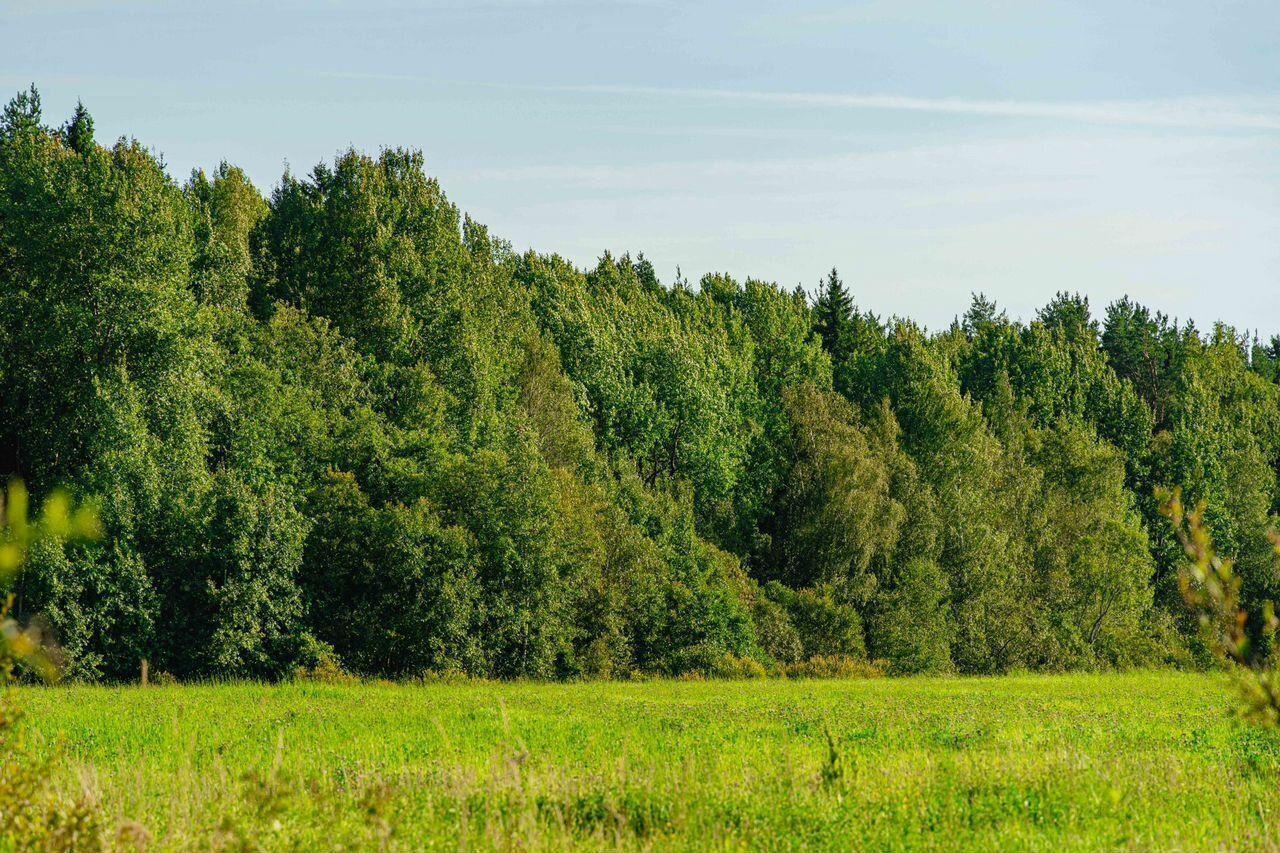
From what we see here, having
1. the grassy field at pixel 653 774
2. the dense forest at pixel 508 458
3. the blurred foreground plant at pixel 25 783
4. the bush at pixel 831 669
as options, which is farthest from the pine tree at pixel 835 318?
the blurred foreground plant at pixel 25 783

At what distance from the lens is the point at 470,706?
1248 inches

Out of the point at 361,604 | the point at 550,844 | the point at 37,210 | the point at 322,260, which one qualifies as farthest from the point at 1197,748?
the point at 322,260

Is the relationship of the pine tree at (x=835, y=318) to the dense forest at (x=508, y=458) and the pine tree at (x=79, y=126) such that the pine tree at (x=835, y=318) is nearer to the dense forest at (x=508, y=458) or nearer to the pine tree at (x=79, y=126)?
the dense forest at (x=508, y=458)

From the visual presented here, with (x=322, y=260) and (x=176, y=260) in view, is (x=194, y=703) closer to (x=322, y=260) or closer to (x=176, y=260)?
(x=176, y=260)

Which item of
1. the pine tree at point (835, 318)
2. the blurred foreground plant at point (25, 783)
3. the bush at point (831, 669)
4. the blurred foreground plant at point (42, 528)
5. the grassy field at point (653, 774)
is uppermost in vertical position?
the pine tree at point (835, 318)

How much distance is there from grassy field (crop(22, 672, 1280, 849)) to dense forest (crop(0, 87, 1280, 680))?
302 inches

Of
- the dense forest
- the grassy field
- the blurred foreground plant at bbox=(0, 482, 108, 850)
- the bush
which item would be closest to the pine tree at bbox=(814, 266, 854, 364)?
A: the dense forest

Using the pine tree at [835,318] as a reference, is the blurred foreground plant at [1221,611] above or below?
below

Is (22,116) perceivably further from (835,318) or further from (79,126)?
(835,318)

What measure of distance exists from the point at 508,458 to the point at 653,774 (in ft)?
140

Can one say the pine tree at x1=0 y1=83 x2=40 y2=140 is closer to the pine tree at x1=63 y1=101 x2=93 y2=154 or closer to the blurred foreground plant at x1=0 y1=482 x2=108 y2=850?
the pine tree at x1=63 y1=101 x2=93 y2=154

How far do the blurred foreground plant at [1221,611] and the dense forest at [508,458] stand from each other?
81.6 feet

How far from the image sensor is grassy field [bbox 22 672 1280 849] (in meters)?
12.1

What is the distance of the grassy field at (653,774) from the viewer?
478 inches
